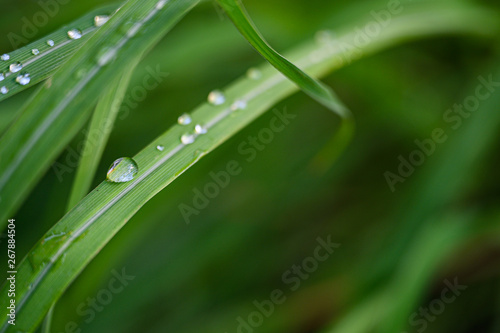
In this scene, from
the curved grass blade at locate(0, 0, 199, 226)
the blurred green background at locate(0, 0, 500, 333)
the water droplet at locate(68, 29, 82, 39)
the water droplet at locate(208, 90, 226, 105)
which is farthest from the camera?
the blurred green background at locate(0, 0, 500, 333)

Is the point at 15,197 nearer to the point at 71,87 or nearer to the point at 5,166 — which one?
the point at 5,166

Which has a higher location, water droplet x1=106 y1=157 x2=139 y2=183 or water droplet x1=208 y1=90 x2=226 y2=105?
water droplet x1=208 y1=90 x2=226 y2=105

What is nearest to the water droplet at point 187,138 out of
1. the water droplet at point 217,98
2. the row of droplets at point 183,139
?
the row of droplets at point 183,139

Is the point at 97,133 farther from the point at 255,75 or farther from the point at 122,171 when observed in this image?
the point at 255,75

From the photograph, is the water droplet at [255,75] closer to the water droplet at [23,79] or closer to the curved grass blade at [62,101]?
the curved grass blade at [62,101]

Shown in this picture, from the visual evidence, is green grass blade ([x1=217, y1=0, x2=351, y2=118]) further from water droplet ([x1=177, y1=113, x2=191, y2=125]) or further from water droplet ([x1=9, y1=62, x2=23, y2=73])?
water droplet ([x1=9, y1=62, x2=23, y2=73])

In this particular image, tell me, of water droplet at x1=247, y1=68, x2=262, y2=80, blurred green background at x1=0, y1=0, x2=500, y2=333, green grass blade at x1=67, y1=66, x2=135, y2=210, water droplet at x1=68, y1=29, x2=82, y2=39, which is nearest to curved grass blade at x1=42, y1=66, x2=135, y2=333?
green grass blade at x1=67, y1=66, x2=135, y2=210

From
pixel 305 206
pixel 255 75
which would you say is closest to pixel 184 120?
pixel 255 75
